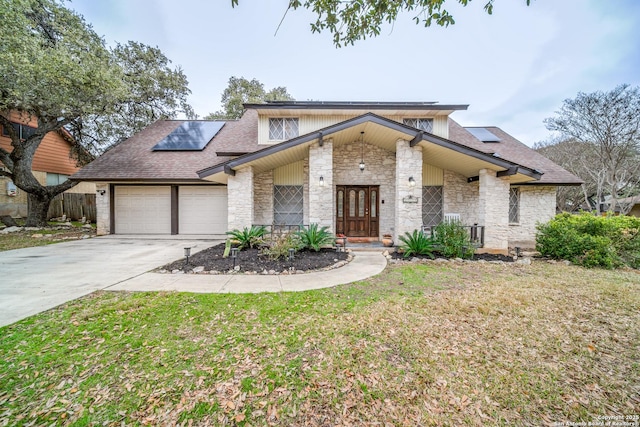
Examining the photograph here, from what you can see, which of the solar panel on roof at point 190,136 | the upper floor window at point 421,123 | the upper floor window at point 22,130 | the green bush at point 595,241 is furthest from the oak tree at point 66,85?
the green bush at point 595,241

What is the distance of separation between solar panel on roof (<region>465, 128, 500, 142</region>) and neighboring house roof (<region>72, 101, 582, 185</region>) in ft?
0.91

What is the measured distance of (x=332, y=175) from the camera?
8461 mm

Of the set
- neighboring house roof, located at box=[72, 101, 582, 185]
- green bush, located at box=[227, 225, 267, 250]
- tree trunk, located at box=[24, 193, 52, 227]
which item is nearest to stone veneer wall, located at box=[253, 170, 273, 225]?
neighboring house roof, located at box=[72, 101, 582, 185]

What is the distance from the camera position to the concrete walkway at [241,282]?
14.7 feet

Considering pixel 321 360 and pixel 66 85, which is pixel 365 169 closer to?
pixel 321 360

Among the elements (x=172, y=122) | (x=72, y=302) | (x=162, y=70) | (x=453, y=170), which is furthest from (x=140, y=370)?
(x=162, y=70)

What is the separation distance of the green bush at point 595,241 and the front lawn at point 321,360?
3.04 metres

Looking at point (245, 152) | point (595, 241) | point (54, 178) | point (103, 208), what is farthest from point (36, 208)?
point (595, 241)

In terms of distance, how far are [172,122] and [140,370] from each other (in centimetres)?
1431

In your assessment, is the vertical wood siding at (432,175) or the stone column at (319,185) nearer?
the stone column at (319,185)

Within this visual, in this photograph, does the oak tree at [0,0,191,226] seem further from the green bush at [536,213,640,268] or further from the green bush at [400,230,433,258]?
the green bush at [536,213,640,268]

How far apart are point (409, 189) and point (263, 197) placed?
5501 mm

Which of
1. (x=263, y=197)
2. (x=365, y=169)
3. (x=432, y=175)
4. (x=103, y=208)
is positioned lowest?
(x=103, y=208)

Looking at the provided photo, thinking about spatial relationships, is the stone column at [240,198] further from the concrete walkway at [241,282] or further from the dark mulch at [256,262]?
the concrete walkway at [241,282]
